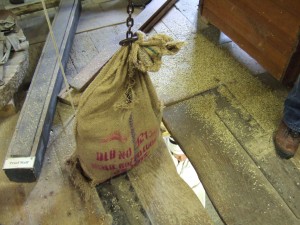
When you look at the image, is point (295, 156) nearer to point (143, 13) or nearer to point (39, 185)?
point (39, 185)

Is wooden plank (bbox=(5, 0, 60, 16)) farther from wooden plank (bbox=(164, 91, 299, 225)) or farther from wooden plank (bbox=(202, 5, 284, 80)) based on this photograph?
wooden plank (bbox=(164, 91, 299, 225))

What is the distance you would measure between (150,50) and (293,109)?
69 centimetres

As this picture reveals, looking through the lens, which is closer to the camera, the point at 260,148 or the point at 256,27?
the point at 260,148

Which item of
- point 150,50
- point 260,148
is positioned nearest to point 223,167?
point 260,148

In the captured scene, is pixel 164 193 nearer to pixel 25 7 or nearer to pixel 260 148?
pixel 260 148

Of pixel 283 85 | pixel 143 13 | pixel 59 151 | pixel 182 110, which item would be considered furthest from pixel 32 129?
pixel 283 85

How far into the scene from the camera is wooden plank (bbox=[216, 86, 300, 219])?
1.30 m

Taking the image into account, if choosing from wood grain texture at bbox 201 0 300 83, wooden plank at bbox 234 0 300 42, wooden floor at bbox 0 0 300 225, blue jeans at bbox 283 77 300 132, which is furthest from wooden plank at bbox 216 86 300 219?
wooden plank at bbox 234 0 300 42

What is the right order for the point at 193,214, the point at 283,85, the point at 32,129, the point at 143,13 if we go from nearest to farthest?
the point at 193,214
the point at 32,129
the point at 283,85
the point at 143,13

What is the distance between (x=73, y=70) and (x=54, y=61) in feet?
0.49

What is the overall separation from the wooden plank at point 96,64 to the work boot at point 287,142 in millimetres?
913

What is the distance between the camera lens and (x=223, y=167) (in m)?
1.37

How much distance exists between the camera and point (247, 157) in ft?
4.60

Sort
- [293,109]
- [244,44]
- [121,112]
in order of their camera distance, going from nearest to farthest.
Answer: [121,112] < [293,109] < [244,44]
